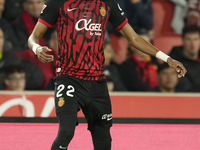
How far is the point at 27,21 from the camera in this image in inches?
197

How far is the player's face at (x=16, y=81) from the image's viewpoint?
493cm

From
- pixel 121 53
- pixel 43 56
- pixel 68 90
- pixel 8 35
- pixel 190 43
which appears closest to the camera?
pixel 43 56

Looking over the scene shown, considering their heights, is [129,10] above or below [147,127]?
above

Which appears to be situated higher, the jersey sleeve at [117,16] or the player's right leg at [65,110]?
the jersey sleeve at [117,16]

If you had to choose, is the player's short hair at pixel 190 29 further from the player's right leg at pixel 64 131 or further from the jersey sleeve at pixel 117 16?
the player's right leg at pixel 64 131

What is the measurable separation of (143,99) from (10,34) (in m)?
1.82

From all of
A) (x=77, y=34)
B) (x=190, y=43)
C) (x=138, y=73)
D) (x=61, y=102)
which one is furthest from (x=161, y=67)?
(x=61, y=102)

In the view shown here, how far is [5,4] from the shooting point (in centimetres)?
491

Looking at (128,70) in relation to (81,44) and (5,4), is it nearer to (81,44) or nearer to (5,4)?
(5,4)

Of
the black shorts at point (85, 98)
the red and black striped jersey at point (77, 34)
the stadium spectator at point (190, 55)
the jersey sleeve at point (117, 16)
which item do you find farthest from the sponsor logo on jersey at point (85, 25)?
the stadium spectator at point (190, 55)

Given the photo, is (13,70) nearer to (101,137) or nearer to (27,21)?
(27,21)

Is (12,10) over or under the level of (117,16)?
over

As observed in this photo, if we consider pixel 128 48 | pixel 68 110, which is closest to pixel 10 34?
pixel 128 48

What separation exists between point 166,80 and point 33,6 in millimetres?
1930
